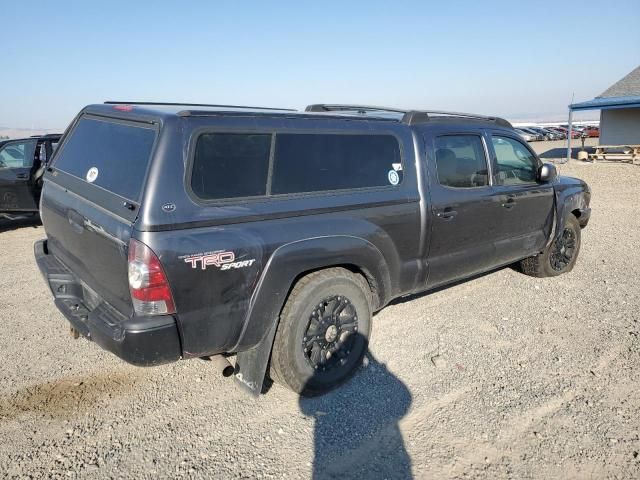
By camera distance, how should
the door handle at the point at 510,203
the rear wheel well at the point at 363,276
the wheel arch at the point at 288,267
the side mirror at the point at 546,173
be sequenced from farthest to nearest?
the side mirror at the point at 546,173 < the door handle at the point at 510,203 < the rear wheel well at the point at 363,276 < the wheel arch at the point at 288,267

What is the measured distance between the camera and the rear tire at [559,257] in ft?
18.4

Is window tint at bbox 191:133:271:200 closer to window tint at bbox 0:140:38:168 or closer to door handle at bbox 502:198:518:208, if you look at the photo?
door handle at bbox 502:198:518:208

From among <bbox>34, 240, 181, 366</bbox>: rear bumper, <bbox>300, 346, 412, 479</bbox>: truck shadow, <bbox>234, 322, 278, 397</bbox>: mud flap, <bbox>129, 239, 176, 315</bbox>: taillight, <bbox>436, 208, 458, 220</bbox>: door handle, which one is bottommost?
<bbox>300, 346, 412, 479</bbox>: truck shadow

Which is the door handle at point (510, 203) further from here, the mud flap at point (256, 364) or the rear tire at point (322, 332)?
the mud flap at point (256, 364)

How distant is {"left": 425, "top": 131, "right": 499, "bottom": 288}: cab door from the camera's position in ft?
13.0

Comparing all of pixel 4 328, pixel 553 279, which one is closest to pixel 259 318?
pixel 4 328

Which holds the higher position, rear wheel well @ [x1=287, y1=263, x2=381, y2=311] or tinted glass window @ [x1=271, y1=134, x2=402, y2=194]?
tinted glass window @ [x1=271, y1=134, x2=402, y2=194]

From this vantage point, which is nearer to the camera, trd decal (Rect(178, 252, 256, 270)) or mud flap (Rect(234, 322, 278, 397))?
trd decal (Rect(178, 252, 256, 270))

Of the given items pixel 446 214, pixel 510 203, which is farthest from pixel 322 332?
pixel 510 203

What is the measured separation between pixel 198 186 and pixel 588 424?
2880mm

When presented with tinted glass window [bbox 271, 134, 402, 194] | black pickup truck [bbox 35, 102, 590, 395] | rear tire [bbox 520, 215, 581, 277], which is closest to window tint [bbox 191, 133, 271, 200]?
black pickup truck [bbox 35, 102, 590, 395]

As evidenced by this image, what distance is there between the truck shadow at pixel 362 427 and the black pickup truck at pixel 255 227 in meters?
0.14

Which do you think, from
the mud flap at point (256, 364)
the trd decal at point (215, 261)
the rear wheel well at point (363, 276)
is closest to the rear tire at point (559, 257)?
the rear wheel well at point (363, 276)

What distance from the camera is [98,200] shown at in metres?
2.92
